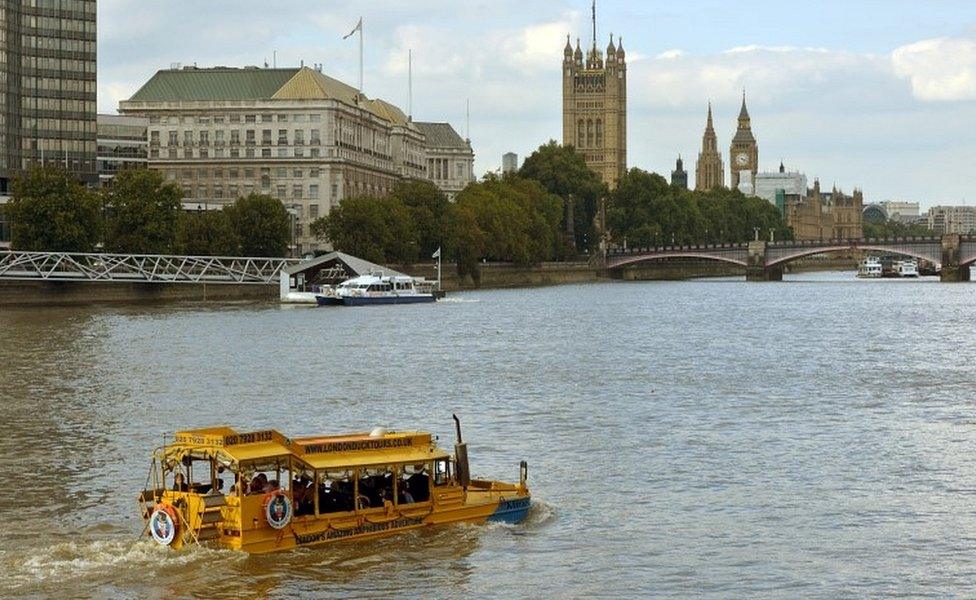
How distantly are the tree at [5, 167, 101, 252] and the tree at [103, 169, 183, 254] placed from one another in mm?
5661

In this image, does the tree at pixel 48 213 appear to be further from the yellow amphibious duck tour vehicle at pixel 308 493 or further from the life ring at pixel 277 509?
the life ring at pixel 277 509

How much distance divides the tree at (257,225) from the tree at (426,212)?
22.6 m

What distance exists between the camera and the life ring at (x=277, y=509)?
34.5 metres

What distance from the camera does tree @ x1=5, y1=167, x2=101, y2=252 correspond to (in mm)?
135750

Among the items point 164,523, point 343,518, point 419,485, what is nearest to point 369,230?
point 419,485

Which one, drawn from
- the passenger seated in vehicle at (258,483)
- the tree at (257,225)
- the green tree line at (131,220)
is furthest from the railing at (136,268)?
the passenger seated in vehicle at (258,483)

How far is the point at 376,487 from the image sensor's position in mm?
36688

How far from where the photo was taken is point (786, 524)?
126 ft

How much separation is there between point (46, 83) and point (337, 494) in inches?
5741

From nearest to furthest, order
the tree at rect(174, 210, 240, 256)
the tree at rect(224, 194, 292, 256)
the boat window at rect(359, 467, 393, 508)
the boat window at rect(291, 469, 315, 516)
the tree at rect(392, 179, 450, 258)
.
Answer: the boat window at rect(291, 469, 315, 516), the boat window at rect(359, 467, 393, 508), the tree at rect(174, 210, 240, 256), the tree at rect(224, 194, 292, 256), the tree at rect(392, 179, 450, 258)

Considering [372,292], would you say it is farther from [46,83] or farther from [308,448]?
[308,448]

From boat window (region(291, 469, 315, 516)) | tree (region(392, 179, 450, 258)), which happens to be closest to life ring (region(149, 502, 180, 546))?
boat window (region(291, 469, 315, 516))

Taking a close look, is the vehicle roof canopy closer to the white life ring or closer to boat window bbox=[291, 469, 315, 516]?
boat window bbox=[291, 469, 315, 516]

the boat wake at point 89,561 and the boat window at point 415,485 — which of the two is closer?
the boat wake at point 89,561
